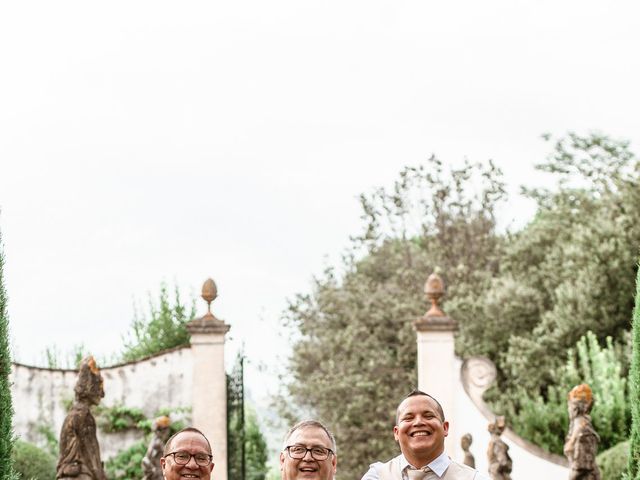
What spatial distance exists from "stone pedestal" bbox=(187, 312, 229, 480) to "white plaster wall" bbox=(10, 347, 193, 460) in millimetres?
179

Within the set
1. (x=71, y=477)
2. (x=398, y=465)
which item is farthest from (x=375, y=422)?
(x=398, y=465)

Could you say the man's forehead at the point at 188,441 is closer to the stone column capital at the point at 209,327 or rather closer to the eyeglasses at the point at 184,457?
the eyeglasses at the point at 184,457

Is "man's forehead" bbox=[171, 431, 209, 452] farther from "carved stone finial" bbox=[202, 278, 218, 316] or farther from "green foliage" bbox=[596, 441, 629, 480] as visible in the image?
"carved stone finial" bbox=[202, 278, 218, 316]

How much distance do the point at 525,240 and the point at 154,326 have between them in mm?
6296

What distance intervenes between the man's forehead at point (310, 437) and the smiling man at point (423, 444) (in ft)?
1.18

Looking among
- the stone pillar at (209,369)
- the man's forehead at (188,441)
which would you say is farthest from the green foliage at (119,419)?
the man's forehead at (188,441)

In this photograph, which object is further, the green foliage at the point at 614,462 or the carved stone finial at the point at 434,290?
the carved stone finial at the point at 434,290

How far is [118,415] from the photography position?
13547mm

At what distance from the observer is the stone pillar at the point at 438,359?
44.1 ft

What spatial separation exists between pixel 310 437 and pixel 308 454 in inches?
2.1

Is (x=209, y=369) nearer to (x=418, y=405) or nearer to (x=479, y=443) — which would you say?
(x=479, y=443)

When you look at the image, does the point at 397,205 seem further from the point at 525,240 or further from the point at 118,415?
the point at 118,415

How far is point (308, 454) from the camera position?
3.42 meters

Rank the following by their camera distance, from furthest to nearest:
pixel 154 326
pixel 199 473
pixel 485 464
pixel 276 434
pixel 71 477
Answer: pixel 276 434 < pixel 154 326 < pixel 485 464 < pixel 71 477 < pixel 199 473
